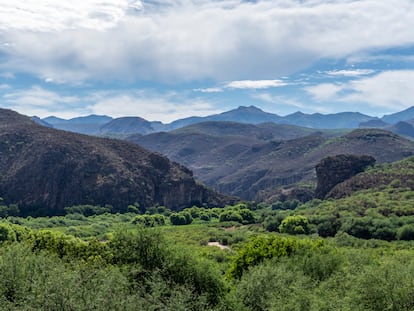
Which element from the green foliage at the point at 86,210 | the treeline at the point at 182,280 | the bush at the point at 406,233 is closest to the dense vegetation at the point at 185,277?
the treeline at the point at 182,280

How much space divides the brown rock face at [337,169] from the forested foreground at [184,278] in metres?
92.8

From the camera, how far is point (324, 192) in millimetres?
135625

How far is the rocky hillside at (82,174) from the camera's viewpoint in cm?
13462

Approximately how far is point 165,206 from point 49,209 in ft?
130

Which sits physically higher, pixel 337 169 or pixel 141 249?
pixel 337 169

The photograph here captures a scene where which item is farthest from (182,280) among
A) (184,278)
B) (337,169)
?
A: (337,169)

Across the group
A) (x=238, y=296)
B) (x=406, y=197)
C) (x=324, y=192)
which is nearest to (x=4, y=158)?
(x=324, y=192)

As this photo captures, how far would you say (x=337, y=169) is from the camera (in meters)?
134

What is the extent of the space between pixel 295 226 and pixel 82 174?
281 feet

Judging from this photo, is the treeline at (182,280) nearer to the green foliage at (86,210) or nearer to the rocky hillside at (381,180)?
the rocky hillside at (381,180)

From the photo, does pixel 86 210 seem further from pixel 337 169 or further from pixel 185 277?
pixel 185 277

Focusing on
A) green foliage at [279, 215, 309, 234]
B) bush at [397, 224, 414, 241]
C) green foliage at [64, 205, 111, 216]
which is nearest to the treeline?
bush at [397, 224, 414, 241]

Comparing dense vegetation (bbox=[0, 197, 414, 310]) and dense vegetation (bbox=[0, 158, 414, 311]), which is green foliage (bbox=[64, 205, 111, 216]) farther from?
dense vegetation (bbox=[0, 197, 414, 310])

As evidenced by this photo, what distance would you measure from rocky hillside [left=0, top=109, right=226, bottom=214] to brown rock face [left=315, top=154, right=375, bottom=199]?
134 ft
